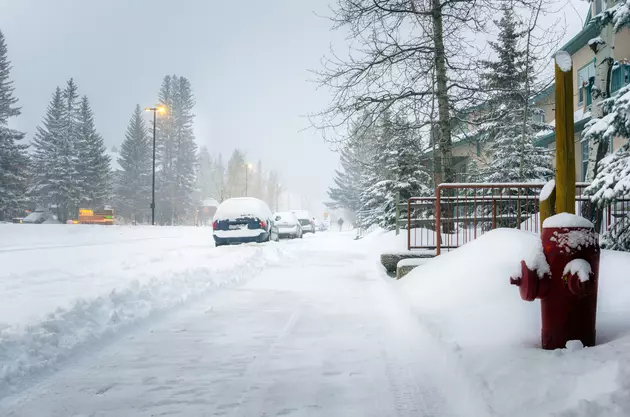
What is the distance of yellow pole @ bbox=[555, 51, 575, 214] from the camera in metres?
3.24

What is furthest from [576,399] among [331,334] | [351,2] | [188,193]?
[188,193]

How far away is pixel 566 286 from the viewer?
2963 millimetres

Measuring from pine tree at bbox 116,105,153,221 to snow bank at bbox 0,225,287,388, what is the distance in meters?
45.4

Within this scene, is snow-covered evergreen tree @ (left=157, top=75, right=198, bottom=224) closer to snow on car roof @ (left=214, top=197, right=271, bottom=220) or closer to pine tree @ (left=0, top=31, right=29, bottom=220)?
pine tree @ (left=0, top=31, right=29, bottom=220)

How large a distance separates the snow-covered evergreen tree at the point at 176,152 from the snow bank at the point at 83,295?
47.7 metres

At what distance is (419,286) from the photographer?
6.19m

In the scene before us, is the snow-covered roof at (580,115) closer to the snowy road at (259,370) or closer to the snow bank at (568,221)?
the snowy road at (259,370)

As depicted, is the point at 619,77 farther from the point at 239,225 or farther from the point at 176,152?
the point at 176,152

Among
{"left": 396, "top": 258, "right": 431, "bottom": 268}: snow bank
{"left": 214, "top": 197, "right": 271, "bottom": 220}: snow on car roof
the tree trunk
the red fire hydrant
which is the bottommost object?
{"left": 396, "top": 258, "right": 431, "bottom": 268}: snow bank

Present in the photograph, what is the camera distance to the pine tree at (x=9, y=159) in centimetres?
3725

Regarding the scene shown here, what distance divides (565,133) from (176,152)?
6226 cm

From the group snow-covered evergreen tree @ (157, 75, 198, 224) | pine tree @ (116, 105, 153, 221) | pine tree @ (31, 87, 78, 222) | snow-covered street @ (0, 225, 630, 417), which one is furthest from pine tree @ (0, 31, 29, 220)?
snow-covered street @ (0, 225, 630, 417)

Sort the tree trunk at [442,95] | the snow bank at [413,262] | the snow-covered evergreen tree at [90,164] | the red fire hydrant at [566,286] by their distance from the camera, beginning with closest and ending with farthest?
the red fire hydrant at [566,286] < the snow bank at [413,262] < the tree trunk at [442,95] < the snow-covered evergreen tree at [90,164]

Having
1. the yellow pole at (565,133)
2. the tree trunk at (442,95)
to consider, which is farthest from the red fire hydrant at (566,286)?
the tree trunk at (442,95)
